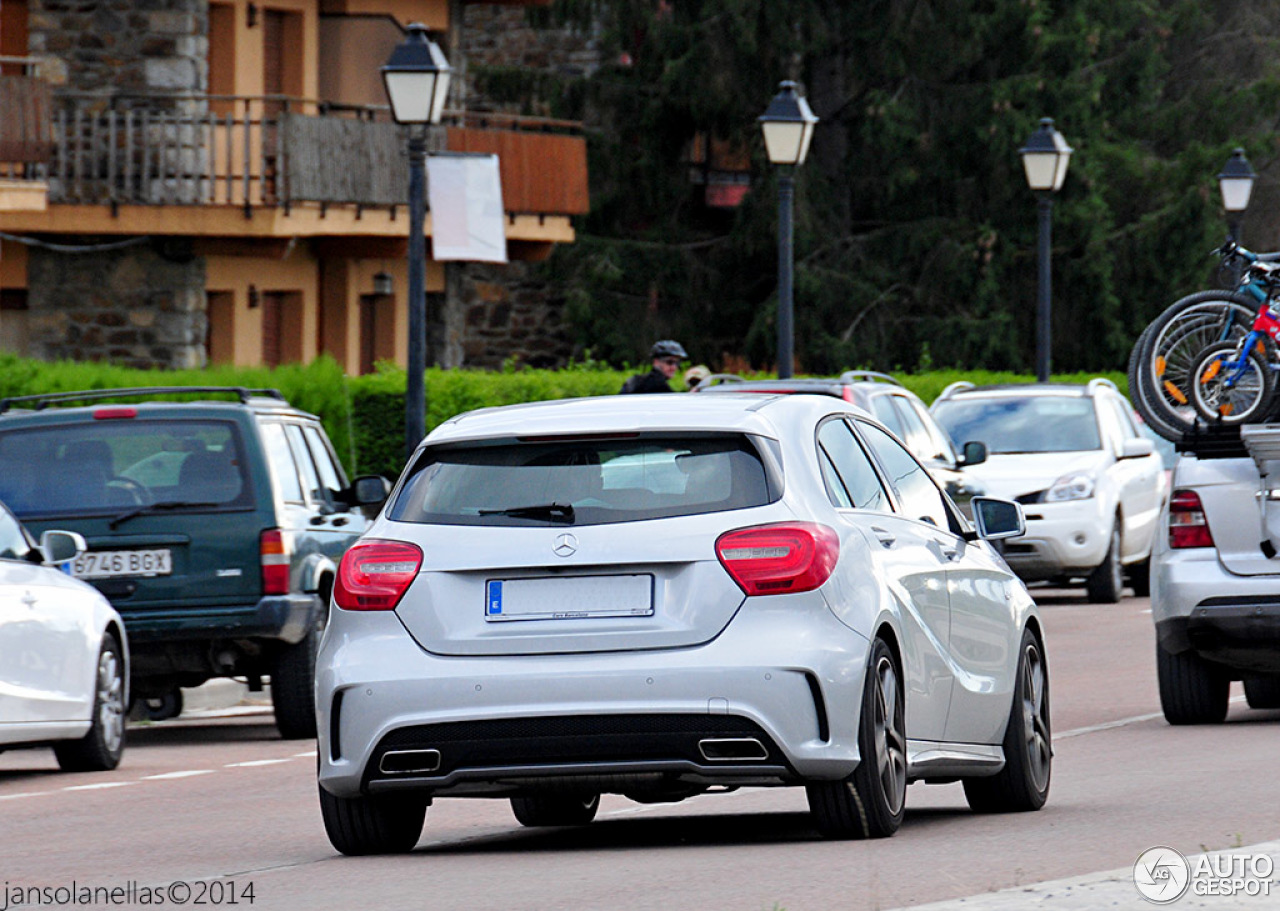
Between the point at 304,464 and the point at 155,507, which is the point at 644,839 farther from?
the point at 304,464

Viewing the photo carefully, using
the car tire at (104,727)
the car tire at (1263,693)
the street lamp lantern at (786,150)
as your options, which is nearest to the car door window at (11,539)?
the car tire at (104,727)

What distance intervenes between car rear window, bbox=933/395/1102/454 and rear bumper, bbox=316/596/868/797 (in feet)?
53.2

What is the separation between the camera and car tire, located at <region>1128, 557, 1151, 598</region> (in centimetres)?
2567

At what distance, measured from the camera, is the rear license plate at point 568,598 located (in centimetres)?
854

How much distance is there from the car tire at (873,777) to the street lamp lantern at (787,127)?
667 inches

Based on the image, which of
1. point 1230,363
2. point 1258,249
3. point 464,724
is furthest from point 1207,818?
point 1258,249

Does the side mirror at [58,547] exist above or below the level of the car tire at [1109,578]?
above

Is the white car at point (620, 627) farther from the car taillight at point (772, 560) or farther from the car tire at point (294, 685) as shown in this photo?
the car tire at point (294, 685)

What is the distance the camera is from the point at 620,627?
8.52 meters

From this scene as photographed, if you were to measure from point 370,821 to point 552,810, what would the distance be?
4.34ft

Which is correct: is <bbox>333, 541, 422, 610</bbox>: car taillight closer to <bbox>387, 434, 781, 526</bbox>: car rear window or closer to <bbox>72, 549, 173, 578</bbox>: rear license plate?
<bbox>387, 434, 781, 526</bbox>: car rear window

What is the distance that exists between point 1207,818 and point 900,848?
1509 mm

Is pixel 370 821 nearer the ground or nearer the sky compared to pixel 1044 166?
nearer the ground

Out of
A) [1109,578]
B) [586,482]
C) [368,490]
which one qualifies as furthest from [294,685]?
[1109,578]
